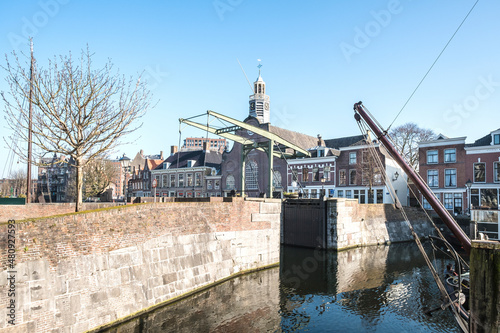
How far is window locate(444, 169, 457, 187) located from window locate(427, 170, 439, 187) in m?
0.84

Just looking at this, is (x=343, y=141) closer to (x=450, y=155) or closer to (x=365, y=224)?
(x=450, y=155)

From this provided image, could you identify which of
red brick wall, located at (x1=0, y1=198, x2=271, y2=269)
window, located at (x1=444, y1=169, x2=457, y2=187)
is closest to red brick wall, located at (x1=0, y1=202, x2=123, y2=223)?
red brick wall, located at (x1=0, y1=198, x2=271, y2=269)

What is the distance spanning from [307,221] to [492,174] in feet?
62.0

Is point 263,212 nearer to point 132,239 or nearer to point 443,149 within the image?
point 132,239

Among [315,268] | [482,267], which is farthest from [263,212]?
[482,267]

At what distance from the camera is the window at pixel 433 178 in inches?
1396

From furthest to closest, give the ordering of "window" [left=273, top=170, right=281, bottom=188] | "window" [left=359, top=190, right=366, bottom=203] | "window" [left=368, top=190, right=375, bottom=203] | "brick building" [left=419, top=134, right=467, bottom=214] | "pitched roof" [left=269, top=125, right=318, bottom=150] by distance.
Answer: "pitched roof" [left=269, top=125, right=318, bottom=150], "window" [left=273, top=170, right=281, bottom=188], "window" [left=359, top=190, right=366, bottom=203], "window" [left=368, top=190, right=375, bottom=203], "brick building" [left=419, top=134, right=467, bottom=214]

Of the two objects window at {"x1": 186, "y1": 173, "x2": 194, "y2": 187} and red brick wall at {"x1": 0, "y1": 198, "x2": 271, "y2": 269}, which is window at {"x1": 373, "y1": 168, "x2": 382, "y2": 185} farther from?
window at {"x1": 186, "y1": 173, "x2": 194, "y2": 187}

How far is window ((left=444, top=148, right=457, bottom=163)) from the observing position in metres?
34.5

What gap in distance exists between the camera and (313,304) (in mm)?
13547

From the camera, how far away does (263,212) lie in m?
18.7

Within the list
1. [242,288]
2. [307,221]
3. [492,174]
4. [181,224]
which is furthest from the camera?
[492,174]

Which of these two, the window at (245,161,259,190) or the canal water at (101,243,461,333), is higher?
the window at (245,161,259,190)

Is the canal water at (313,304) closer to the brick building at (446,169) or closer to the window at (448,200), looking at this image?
the window at (448,200)
